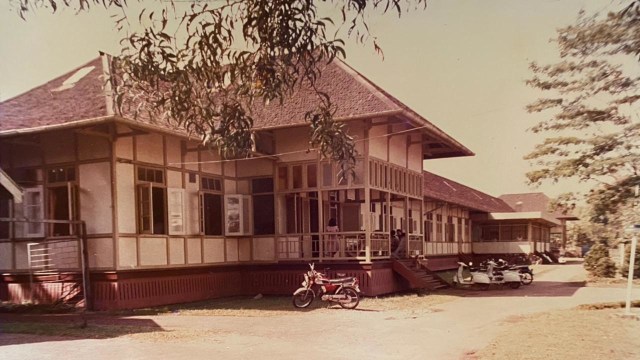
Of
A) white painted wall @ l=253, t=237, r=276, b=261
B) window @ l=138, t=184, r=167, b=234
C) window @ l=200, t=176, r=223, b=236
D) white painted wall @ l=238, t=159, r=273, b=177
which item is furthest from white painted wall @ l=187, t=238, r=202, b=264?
white painted wall @ l=238, t=159, r=273, b=177

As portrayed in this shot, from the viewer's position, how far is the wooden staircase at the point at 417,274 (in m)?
15.8

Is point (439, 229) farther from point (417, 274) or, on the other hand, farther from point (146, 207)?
point (146, 207)

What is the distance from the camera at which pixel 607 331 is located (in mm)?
8703

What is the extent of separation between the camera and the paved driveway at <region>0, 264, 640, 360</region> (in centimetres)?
784

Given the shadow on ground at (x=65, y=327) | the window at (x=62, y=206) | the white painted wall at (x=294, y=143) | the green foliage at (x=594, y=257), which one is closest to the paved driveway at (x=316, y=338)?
the shadow on ground at (x=65, y=327)

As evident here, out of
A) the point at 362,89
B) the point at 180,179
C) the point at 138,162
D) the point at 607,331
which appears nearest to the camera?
the point at 607,331

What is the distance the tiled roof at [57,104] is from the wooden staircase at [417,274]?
8.68m

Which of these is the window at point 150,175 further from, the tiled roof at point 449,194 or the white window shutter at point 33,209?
the tiled roof at point 449,194

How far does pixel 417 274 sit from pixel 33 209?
33.0 ft

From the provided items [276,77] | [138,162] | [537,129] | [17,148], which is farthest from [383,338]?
[17,148]

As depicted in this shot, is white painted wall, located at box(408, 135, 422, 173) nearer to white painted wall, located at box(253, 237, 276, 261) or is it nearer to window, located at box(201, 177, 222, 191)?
white painted wall, located at box(253, 237, 276, 261)

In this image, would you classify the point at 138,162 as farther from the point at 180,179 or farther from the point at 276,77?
the point at 276,77

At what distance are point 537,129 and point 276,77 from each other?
549cm

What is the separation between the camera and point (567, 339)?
26.7ft
